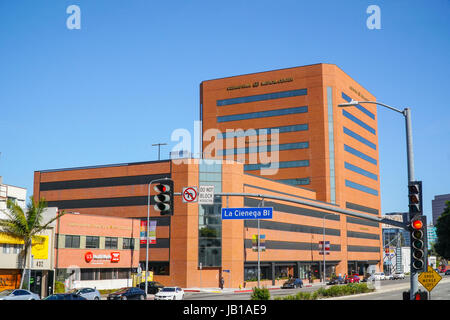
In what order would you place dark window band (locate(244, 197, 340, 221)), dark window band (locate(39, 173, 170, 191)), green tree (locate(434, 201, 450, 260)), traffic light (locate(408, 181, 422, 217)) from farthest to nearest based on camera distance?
dark window band (locate(244, 197, 340, 221))
green tree (locate(434, 201, 450, 260))
dark window band (locate(39, 173, 170, 191))
traffic light (locate(408, 181, 422, 217))

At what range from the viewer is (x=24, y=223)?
45.7 m

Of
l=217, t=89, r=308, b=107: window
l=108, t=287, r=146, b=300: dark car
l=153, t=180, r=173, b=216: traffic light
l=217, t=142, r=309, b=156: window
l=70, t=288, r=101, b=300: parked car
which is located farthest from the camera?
l=217, t=89, r=308, b=107: window

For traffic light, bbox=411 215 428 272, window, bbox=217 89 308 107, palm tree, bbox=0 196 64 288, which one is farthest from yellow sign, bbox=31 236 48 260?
window, bbox=217 89 308 107

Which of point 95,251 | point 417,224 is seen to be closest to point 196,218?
point 95,251

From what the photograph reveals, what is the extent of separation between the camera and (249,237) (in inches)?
3012

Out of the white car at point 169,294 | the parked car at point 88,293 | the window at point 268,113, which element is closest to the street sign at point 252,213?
the parked car at point 88,293

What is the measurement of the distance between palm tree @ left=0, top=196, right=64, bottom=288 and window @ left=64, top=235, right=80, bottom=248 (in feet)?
21.1

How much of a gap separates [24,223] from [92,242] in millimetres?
13131

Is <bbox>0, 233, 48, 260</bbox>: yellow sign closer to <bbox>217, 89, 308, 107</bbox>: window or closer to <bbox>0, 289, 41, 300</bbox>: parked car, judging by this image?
<bbox>0, 289, 41, 300</bbox>: parked car

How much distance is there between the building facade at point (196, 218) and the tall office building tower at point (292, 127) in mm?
15731

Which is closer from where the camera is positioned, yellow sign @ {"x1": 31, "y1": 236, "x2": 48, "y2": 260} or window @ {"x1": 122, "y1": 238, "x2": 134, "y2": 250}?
yellow sign @ {"x1": 31, "y1": 236, "x2": 48, "y2": 260}

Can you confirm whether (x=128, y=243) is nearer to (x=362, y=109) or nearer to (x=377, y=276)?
(x=377, y=276)

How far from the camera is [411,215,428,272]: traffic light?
676 inches
